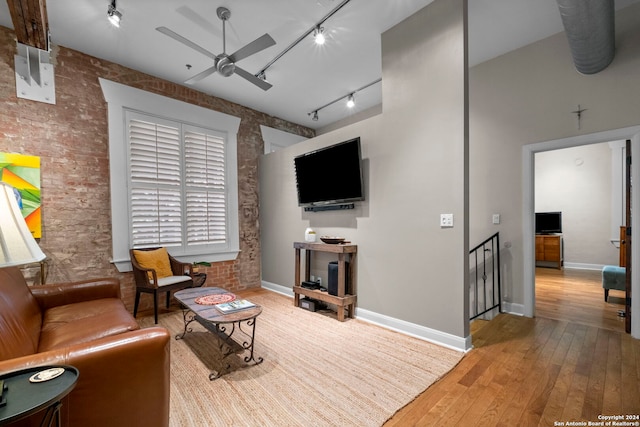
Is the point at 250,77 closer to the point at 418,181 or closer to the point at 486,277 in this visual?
the point at 418,181

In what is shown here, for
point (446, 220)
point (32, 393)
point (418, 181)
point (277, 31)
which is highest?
point (277, 31)

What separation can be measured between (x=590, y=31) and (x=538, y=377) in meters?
2.93

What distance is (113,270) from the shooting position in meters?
3.58

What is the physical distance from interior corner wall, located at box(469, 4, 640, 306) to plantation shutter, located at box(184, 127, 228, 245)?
396cm

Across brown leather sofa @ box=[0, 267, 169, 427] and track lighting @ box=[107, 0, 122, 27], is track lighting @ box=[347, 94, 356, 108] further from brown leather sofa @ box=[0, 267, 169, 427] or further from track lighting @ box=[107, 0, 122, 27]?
brown leather sofa @ box=[0, 267, 169, 427]

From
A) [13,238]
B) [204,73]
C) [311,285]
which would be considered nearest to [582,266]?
[311,285]

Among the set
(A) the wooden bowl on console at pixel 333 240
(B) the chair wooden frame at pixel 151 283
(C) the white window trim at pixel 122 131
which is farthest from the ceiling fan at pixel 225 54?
(B) the chair wooden frame at pixel 151 283

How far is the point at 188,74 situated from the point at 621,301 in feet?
23.2

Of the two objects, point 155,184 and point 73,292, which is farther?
point 155,184

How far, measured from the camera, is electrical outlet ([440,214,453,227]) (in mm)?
2604

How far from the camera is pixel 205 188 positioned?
4441 mm

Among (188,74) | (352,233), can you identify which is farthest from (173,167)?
(352,233)

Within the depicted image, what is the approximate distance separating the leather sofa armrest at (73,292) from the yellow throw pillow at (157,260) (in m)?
0.75

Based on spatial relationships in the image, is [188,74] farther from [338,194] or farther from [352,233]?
[352,233]
